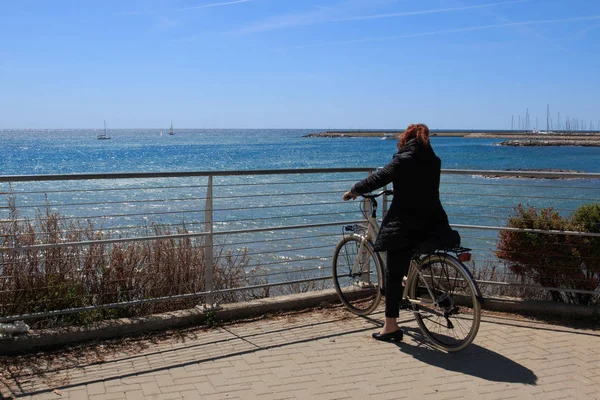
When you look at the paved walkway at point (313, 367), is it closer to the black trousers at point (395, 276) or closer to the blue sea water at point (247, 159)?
the black trousers at point (395, 276)

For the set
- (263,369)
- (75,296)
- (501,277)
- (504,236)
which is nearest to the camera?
(263,369)

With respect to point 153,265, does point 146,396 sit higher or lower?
lower

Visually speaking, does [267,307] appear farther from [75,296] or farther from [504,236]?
[504,236]

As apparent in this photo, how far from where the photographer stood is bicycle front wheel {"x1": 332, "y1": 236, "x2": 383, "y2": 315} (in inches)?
257

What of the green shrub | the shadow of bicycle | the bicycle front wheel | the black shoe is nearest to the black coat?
the bicycle front wheel

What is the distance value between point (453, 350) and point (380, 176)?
1691 millimetres

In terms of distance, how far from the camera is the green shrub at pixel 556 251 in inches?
265

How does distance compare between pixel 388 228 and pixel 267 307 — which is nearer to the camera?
pixel 388 228

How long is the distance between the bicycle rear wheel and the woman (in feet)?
0.62

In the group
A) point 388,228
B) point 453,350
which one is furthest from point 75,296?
point 453,350

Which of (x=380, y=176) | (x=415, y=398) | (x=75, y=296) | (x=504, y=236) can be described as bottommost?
(x=415, y=398)

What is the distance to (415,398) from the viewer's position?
460cm

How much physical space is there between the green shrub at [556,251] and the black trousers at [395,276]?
1.81 m

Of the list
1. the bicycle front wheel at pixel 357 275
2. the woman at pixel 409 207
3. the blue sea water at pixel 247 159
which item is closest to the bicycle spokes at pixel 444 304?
the woman at pixel 409 207
